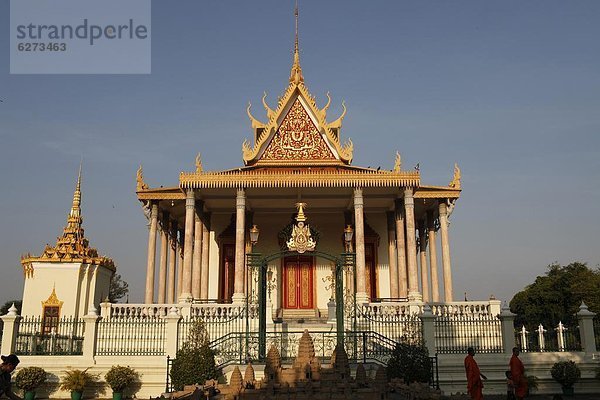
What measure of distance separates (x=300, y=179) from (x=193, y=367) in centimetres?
924

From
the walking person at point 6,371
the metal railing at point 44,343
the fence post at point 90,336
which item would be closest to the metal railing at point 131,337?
the fence post at point 90,336

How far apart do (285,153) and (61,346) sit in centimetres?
1138

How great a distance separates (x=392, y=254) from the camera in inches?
988

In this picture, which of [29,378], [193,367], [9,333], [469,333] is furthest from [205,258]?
[469,333]

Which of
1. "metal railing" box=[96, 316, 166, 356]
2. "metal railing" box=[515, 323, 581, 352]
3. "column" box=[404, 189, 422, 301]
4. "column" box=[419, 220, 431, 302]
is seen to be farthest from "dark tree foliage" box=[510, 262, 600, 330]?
"metal railing" box=[96, 316, 166, 356]

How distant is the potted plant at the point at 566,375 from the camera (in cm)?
1441

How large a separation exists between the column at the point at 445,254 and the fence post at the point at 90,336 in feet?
40.2

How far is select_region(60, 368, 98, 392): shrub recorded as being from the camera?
47.0 feet

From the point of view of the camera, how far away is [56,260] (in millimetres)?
26234

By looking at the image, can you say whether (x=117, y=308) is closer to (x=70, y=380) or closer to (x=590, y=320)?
(x=70, y=380)

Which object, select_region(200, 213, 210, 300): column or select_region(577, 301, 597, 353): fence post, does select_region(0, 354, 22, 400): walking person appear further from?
select_region(200, 213, 210, 300): column

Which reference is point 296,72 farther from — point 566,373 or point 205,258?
point 566,373

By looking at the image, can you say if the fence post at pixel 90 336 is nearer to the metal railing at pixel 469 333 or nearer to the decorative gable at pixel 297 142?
the metal railing at pixel 469 333

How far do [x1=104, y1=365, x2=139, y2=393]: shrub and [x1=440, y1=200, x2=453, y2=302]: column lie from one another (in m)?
11.8
